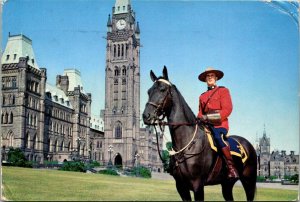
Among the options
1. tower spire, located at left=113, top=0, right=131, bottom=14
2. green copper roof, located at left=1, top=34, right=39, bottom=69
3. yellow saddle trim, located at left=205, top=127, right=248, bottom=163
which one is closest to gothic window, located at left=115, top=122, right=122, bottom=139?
green copper roof, located at left=1, top=34, right=39, bottom=69

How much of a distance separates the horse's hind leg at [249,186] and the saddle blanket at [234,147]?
1.47 feet

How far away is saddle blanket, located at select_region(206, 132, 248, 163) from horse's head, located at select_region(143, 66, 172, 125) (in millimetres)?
868

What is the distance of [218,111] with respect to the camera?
7.23m

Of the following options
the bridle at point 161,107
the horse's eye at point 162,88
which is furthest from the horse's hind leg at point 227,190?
the horse's eye at point 162,88

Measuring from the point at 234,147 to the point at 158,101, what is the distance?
1.69 meters

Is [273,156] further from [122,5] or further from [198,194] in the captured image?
[198,194]

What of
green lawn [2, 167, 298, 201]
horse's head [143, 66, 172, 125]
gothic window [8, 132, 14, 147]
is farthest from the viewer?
gothic window [8, 132, 14, 147]

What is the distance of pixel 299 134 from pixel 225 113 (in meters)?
2.66

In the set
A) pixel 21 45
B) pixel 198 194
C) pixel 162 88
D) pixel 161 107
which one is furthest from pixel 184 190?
pixel 21 45

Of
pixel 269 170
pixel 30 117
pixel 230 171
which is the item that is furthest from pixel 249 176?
pixel 30 117

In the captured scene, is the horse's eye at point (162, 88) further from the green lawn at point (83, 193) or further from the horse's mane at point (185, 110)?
the green lawn at point (83, 193)

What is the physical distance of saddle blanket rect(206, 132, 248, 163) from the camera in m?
6.96

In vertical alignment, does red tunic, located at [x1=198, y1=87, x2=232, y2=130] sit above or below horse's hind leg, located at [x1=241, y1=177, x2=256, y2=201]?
above

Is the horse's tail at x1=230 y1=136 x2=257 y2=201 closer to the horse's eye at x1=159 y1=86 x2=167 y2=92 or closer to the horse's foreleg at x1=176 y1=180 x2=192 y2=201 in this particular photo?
the horse's foreleg at x1=176 y1=180 x2=192 y2=201
